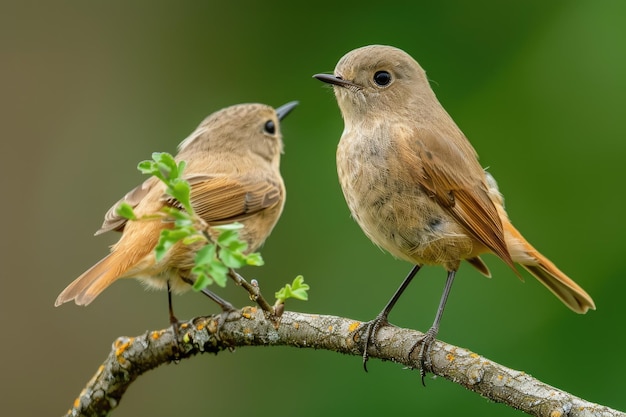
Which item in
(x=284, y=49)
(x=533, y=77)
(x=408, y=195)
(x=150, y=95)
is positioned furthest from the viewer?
(x=150, y=95)

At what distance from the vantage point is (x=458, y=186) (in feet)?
13.9

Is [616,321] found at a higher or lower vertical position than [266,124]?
lower

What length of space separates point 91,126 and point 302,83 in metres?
2.16

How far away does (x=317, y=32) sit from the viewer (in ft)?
23.8

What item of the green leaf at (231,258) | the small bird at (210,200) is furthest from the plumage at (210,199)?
the green leaf at (231,258)

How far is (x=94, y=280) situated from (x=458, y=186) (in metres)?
→ 1.72

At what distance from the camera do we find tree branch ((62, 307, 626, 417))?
2971 mm

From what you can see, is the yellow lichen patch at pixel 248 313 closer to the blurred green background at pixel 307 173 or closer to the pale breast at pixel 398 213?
the pale breast at pixel 398 213

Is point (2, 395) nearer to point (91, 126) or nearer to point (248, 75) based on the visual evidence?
point (91, 126)

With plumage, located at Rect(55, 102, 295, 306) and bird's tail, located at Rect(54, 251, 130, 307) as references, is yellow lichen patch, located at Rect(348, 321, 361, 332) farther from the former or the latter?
bird's tail, located at Rect(54, 251, 130, 307)

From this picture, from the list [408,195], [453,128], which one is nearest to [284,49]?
[453,128]

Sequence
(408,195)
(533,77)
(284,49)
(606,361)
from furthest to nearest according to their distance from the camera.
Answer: (284,49), (533,77), (606,361), (408,195)

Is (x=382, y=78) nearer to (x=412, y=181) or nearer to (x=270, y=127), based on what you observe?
(x=412, y=181)

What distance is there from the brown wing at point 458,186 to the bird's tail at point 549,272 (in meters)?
0.26
